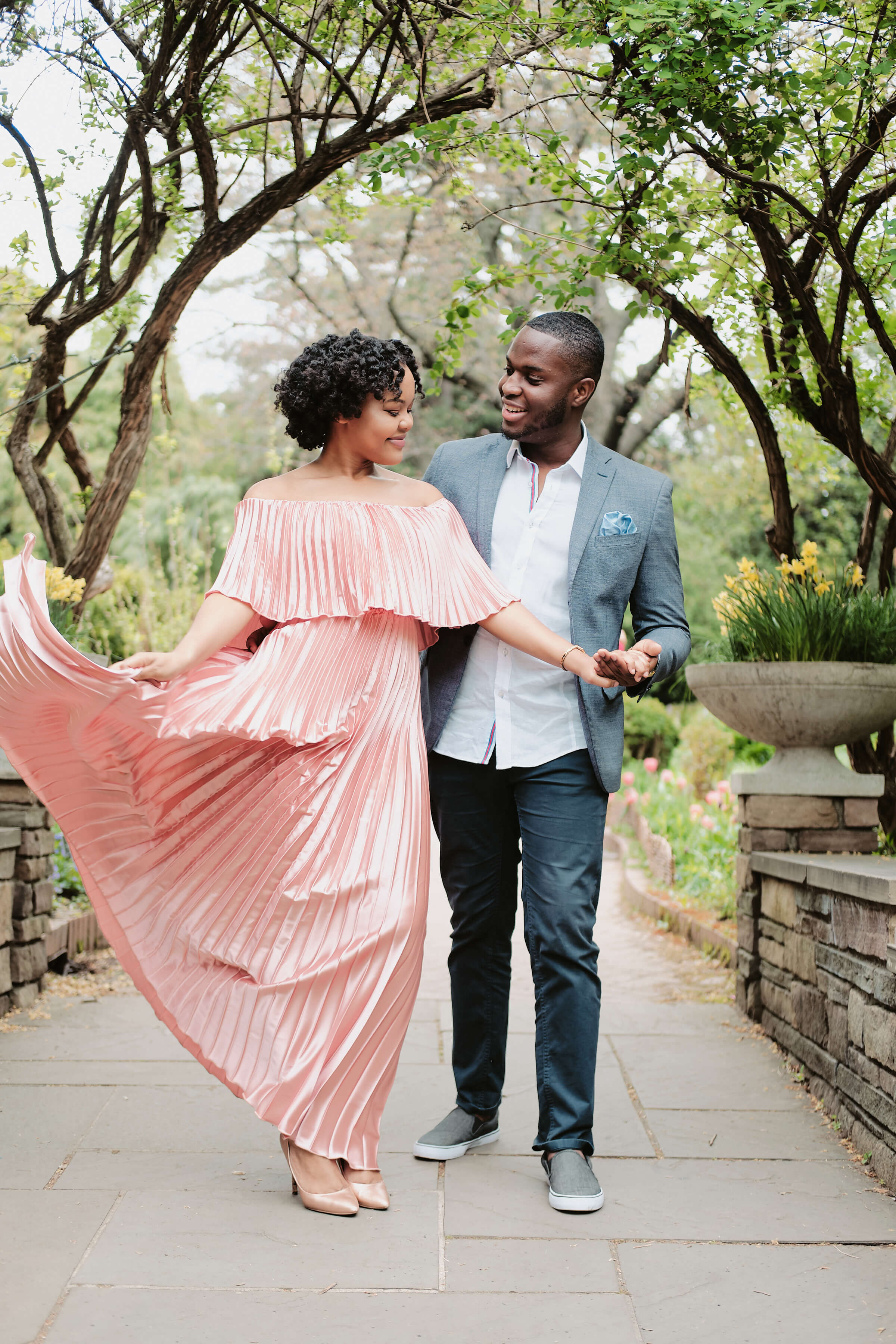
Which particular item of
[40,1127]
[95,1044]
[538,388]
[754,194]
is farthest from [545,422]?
[95,1044]

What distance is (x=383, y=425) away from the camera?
9.29 ft

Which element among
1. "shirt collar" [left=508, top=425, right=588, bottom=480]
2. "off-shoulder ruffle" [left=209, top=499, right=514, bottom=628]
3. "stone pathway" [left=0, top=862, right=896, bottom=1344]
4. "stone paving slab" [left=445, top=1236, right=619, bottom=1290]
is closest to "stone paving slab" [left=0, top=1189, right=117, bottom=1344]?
"stone pathway" [left=0, top=862, right=896, bottom=1344]

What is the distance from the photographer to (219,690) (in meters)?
2.73

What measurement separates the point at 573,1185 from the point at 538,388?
185cm

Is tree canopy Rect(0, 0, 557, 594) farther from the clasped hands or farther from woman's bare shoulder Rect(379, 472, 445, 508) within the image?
the clasped hands

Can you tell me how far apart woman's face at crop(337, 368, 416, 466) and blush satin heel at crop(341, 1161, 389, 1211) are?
1.61 m

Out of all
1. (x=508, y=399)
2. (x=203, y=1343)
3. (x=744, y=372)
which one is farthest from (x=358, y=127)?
(x=203, y=1343)

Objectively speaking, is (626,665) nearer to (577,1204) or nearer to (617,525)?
(617,525)

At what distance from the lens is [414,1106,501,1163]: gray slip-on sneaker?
298 centimetres

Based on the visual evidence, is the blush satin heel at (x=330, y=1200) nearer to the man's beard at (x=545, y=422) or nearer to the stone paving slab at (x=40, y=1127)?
the stone paving slab at (x=40, y=1127)

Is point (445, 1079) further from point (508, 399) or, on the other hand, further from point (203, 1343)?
point (508, 399)

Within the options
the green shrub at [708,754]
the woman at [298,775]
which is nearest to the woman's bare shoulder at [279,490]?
the woman at [298,775]

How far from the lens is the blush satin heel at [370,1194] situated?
2.63 meters

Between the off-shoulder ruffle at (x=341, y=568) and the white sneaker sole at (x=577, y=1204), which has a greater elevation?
the off-shoulder ruffle at (x=341, y=568)
